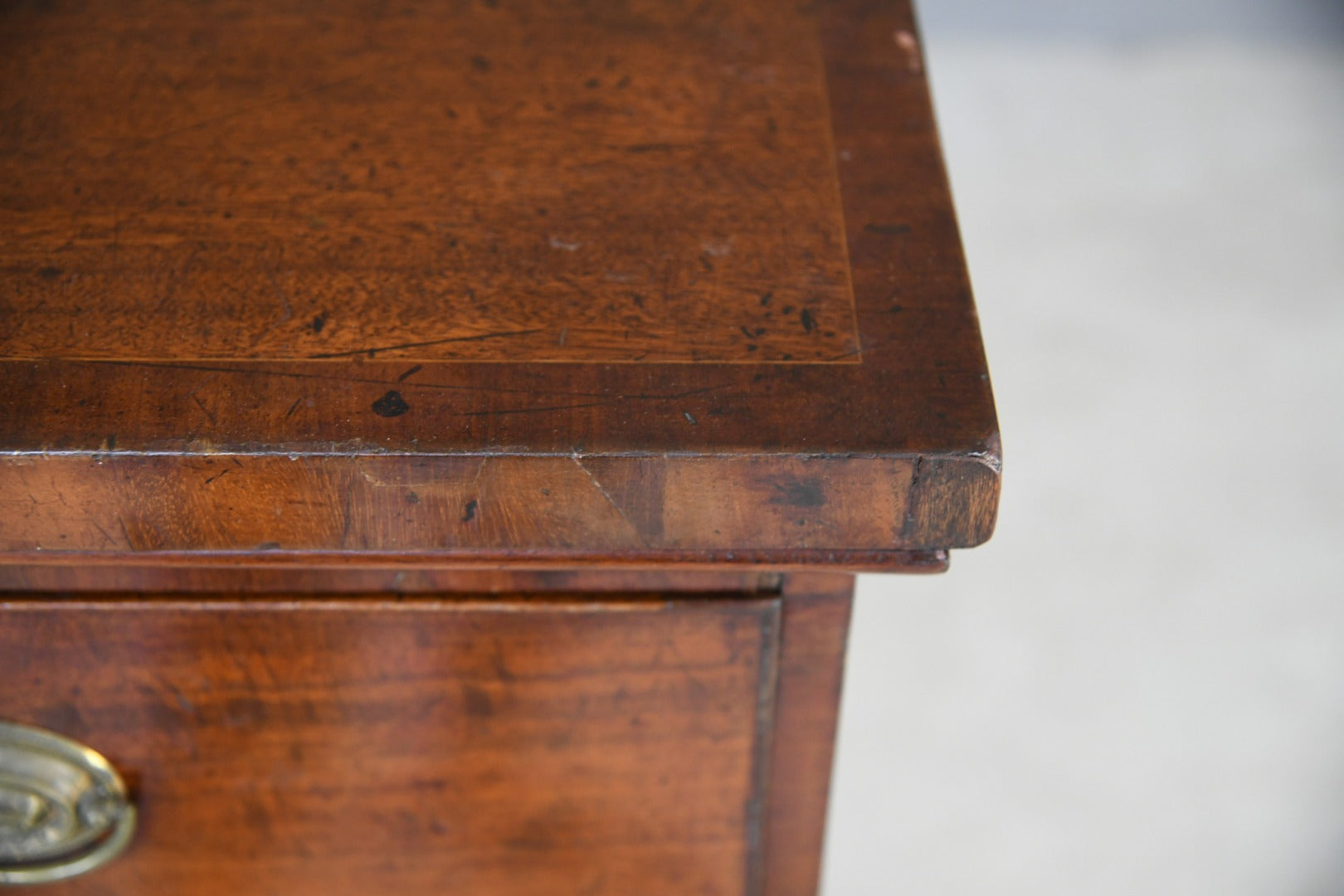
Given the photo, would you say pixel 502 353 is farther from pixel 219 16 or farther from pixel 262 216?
pixel 219 16

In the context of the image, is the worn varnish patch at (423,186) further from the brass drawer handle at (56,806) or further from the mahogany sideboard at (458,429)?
the brass drawer handle at (56,806)

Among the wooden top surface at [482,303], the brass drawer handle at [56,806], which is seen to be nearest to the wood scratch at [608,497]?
the wooden top surface at [482,303]

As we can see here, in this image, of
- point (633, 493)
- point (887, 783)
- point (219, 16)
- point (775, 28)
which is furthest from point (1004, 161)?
point (633, 493)

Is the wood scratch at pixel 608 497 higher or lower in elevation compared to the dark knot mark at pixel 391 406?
lower

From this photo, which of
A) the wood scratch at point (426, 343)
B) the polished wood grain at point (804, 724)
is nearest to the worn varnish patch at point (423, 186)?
the wood scratch at point (426, 343)

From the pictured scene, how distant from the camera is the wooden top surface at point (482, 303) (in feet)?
1.35

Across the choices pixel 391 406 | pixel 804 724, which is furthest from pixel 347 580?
pixel 804 724

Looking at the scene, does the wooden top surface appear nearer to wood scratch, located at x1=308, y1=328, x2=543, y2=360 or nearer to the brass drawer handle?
wood scratch, located at x1=308, y1=328, x2=543, y2=360

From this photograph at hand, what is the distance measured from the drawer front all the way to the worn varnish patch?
0.10 meters

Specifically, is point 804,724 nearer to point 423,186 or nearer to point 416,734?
point 416,734

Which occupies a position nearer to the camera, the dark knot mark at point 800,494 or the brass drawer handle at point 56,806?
the dark knot mark at point 800,494

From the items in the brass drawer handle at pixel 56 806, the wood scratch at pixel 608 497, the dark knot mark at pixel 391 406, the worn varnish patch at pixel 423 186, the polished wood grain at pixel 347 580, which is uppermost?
the worn varnish patch at pixel 423 186

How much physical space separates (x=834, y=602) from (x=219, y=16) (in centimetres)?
39

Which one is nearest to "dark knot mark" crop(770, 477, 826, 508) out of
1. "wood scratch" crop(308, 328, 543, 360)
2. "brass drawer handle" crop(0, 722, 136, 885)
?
"wood scratch" crop(308, 328, 543, 360)
